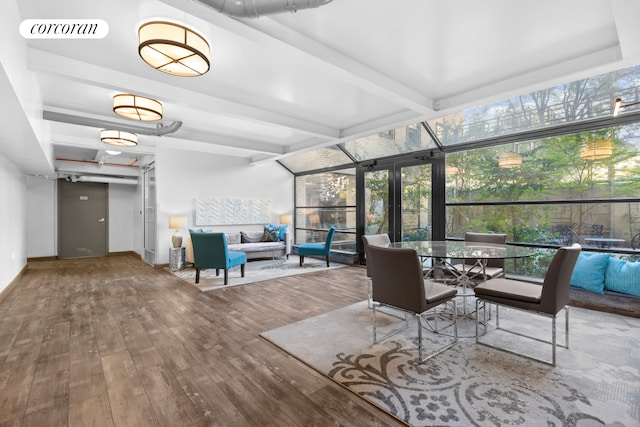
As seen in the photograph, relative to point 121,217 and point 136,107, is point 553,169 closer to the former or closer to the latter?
point 136,107

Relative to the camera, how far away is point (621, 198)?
3574mm

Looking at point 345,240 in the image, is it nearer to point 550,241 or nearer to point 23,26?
point 550,241

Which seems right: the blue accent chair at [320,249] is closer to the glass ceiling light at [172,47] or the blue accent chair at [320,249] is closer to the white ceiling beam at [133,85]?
the white ceiling beam at [133,85]

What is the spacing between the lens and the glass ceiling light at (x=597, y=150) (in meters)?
3.66

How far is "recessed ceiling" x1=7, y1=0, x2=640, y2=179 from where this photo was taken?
226 centimetres

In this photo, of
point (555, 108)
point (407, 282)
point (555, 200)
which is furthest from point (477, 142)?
point (407, 282)

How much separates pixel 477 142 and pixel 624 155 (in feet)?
5.70

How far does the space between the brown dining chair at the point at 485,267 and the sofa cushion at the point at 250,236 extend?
513 cm

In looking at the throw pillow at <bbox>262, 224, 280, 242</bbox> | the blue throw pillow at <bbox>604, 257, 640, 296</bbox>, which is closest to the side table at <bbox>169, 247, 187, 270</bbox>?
the throw pillow at <bbox>262, 224, 280, 242</bbox>

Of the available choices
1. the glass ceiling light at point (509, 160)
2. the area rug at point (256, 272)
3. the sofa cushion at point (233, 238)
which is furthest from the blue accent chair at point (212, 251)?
the glass ceiling light at point (509, 160)

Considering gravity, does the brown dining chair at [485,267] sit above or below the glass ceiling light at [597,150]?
below

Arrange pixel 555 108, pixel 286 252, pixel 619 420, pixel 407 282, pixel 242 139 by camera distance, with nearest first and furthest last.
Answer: pixel 619 420 → pixel 407 282 → pixel 555 108 → pixel 242 139 → pixel 286 252

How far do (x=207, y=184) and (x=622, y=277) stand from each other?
7.50 metres

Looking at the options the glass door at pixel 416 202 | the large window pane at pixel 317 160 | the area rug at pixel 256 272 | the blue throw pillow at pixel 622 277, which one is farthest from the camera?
the large window pane at pixel 317 160
